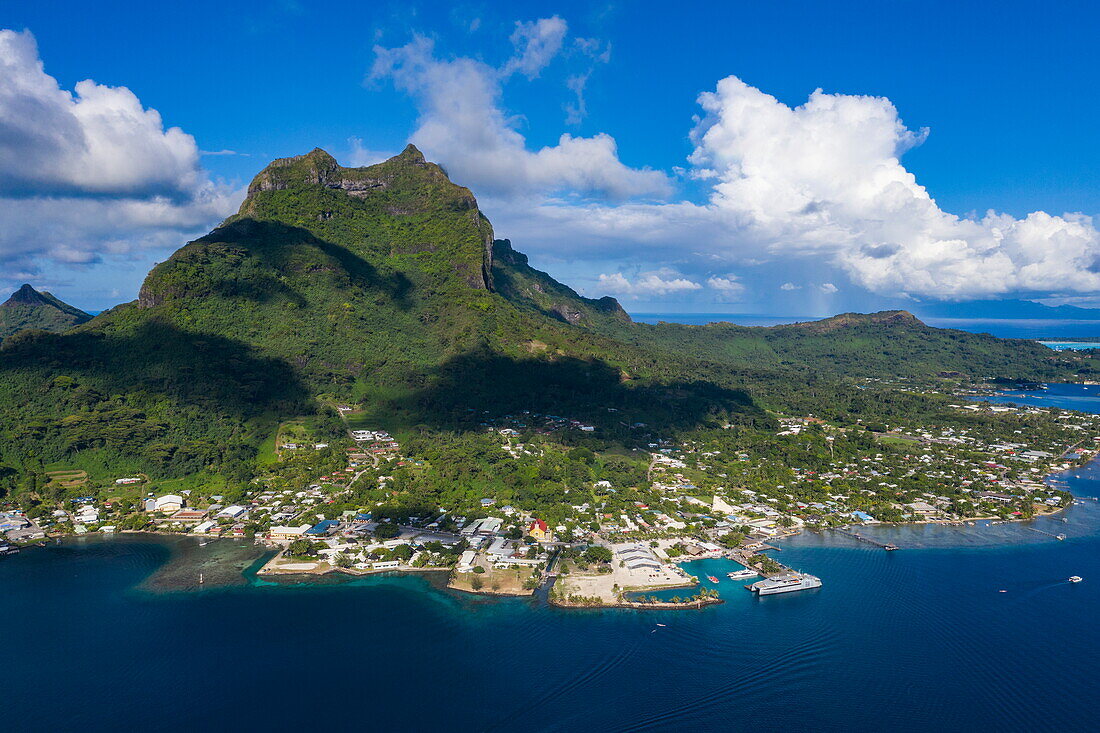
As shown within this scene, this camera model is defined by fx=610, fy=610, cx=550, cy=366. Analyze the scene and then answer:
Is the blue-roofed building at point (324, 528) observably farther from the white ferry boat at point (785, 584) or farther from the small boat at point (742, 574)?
the white ferry boat at point (785, 584)

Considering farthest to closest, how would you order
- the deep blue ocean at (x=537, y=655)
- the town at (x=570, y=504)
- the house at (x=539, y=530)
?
the house at (x=539, y=530) < the town at (x=570, y=504) < the deep blue ocean at (x=537, y=655)

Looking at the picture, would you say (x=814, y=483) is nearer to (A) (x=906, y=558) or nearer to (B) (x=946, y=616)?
(A) (x=906, y=558)

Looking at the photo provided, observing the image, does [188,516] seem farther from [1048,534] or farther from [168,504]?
[1048,534]

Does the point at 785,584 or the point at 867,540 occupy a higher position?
the point at 867,540

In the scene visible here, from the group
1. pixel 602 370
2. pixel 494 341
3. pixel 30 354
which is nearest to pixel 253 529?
pixel 30 354

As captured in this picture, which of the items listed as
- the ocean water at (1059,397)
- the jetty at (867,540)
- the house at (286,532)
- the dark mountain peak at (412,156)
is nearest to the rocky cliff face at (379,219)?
the dark mountain peak at (412,156)

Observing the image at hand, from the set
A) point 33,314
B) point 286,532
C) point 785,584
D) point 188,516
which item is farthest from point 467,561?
point 33,314

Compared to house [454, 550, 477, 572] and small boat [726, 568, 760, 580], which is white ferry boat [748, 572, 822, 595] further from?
house [454, 550, 477, 572]
